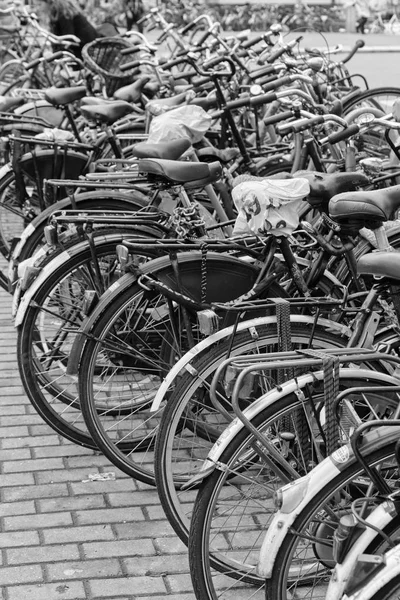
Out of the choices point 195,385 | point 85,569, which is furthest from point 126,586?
point 195,385

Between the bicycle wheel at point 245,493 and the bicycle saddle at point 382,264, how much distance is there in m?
0.28

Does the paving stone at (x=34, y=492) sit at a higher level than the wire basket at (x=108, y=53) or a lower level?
lower

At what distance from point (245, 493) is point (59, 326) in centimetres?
161

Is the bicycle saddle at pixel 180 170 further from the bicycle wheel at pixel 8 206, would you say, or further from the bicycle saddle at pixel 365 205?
the bicycle wheel at pixel 8 206

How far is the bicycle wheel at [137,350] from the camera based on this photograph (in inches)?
151

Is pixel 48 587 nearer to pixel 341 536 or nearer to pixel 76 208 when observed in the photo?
pixel 341 536

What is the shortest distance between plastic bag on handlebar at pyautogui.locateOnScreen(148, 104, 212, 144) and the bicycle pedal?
1.63 meters

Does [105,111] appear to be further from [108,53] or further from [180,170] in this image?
[108,53]

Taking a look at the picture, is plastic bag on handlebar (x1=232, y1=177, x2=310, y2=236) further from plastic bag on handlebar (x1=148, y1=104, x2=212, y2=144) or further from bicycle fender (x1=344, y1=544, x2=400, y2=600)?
bicycle fender (x1=344, y1=544, x2=400, y2=600)

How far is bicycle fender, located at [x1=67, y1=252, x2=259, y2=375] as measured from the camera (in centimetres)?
380

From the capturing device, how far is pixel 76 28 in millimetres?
10344

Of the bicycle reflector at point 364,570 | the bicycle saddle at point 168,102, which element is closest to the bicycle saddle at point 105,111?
the bicycle saddle at point 168,102

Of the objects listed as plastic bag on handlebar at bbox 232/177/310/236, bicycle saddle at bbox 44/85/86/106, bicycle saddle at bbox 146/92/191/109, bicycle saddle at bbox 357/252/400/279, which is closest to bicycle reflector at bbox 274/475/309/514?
bicycle saddle at bbox 357/252/400/279

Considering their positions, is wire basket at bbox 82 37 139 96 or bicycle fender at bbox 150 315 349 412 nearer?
bicycle fender at bbox 150 315 349 412
